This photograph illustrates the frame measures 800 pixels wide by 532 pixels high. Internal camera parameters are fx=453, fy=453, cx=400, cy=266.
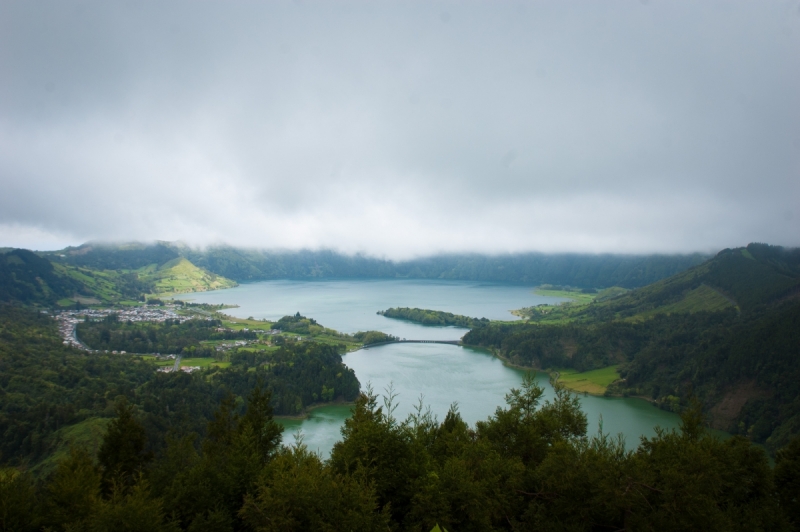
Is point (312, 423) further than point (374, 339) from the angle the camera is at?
No

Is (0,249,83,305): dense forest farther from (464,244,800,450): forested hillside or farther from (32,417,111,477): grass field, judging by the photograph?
(464,244,800,450): forested hillside

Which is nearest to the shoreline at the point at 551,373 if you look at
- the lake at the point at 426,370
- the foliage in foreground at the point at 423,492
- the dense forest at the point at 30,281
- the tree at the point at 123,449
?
the lake at the point at 426,370

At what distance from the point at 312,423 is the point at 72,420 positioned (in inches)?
871

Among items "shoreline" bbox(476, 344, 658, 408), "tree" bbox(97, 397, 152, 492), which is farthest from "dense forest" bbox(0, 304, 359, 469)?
"shoreline" bbox(476, 344, 658, 408)

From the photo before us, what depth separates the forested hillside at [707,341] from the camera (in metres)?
50.6

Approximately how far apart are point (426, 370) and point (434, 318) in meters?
45.3

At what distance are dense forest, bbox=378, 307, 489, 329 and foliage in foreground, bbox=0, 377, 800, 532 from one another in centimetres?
8636

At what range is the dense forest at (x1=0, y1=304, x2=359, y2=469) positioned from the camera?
126 ft

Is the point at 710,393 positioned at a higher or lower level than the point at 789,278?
lower

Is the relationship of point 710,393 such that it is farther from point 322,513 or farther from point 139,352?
point 139,352

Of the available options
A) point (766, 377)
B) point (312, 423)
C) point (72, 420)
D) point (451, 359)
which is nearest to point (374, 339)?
point (451, 359)

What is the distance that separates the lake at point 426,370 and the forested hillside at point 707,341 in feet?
19.5

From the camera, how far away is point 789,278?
83062 mm

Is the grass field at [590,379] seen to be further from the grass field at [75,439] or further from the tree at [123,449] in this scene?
the tree at [123,449]
